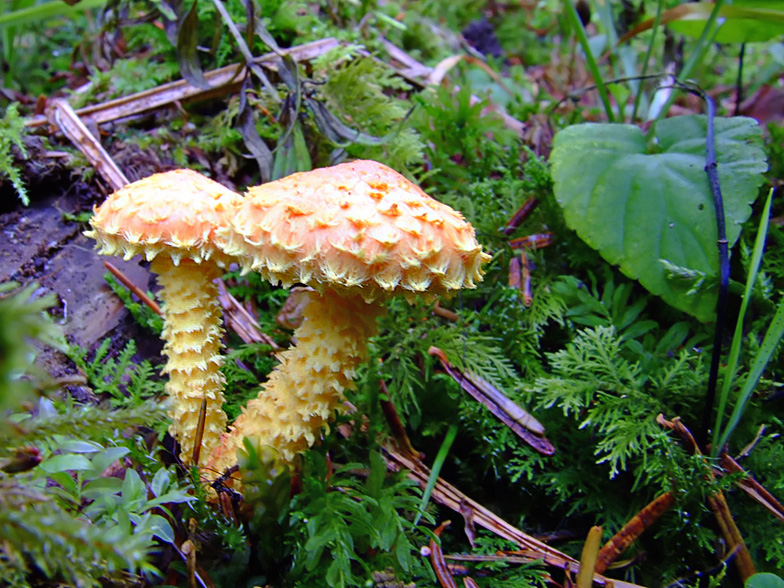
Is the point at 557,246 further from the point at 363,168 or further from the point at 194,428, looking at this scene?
the point at 194,428

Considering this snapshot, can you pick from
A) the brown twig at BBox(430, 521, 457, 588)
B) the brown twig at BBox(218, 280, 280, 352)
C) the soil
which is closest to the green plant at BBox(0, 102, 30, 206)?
the soil

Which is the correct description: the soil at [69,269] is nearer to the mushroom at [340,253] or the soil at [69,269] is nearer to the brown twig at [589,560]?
the mushroom at [340,253]

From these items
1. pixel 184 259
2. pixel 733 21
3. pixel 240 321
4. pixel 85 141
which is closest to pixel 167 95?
pixel 85 141

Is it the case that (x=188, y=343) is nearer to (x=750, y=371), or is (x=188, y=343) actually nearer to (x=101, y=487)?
(x=101, y=487)

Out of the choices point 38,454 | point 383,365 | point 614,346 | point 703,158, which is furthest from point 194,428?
point 703,158

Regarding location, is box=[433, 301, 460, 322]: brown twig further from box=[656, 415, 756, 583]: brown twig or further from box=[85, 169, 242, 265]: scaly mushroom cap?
box=[85, 169, 242, 265]: scaly mushroom cap

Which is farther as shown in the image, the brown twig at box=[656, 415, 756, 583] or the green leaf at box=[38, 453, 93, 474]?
the brown twig at box=[656, 415, 756, 583]
